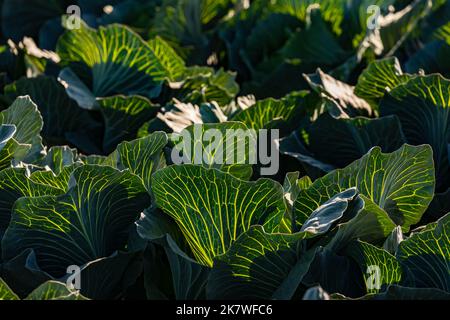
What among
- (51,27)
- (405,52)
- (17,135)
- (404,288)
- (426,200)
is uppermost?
(51,27)

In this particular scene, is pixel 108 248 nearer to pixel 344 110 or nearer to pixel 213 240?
pixel 213 240

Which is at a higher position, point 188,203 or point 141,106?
point 141,106

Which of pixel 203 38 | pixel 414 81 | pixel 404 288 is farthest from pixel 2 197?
pixel 203 38

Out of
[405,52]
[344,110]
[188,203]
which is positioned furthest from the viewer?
[405,52]

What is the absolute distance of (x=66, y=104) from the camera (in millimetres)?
3334

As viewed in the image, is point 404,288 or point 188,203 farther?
point 188,203

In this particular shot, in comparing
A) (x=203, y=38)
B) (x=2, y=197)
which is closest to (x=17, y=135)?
(x=2, y=197)

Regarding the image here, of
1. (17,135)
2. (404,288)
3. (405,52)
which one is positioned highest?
(405,52)

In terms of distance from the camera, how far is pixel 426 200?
2.37 m

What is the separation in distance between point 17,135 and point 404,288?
1.31m

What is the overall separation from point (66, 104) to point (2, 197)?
3.23ft

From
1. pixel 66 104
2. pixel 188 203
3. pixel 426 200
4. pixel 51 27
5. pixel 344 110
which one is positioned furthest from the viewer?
pixel 51 27

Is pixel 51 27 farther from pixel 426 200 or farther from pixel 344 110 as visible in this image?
pixel 426 200
